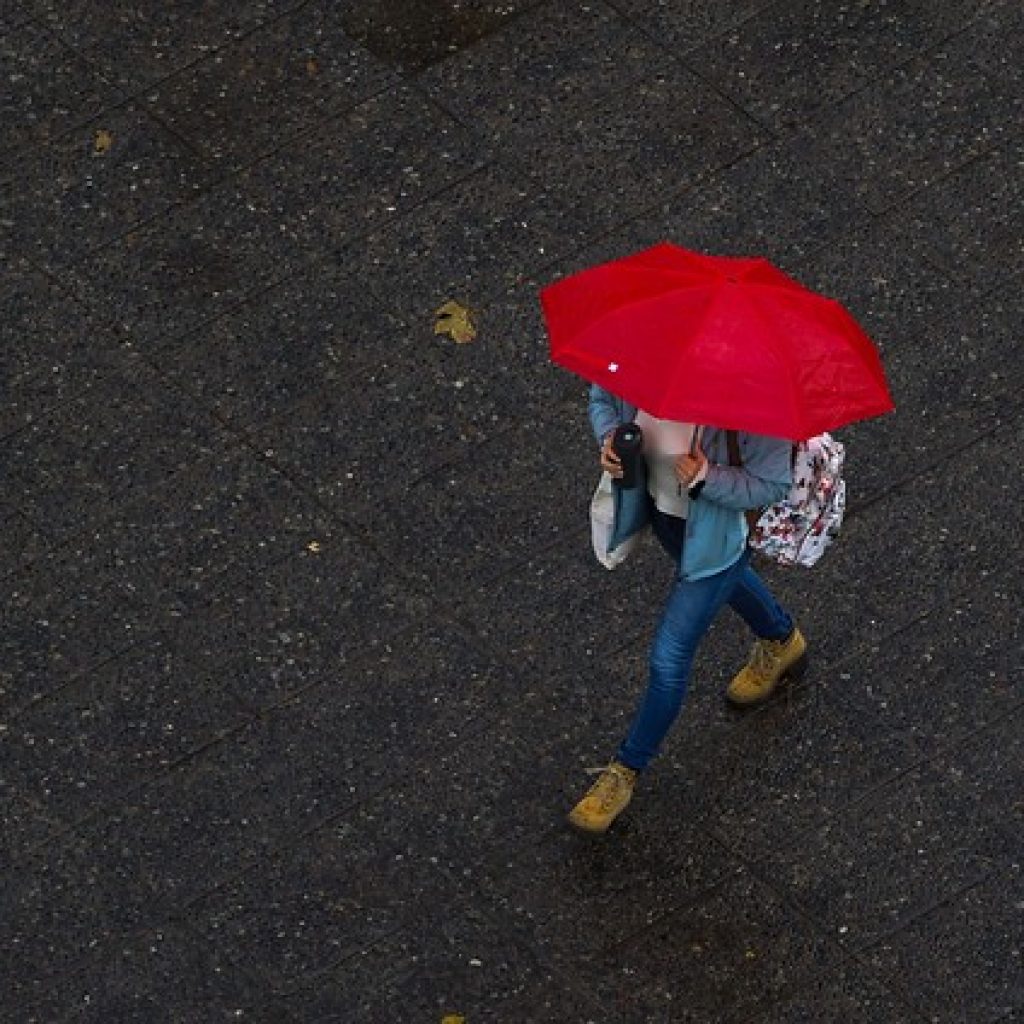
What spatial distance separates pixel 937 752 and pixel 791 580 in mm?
804

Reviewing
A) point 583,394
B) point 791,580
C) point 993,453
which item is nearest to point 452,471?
point 583,394

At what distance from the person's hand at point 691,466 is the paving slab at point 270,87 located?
Result: 337 centimetres

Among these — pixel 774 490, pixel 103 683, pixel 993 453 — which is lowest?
pixel 103 683

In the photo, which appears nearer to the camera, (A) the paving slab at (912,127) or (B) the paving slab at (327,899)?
(B) the paving slab at (327,899)

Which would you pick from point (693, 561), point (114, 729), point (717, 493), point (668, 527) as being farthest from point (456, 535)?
point (717, 493)

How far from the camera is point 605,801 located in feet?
26.1

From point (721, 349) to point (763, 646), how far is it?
1536mm

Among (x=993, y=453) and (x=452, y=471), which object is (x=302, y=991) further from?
(x=993, y=453)

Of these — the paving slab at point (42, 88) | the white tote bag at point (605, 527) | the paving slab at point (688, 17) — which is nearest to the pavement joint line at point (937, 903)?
the white tote bag at point (605, 527)

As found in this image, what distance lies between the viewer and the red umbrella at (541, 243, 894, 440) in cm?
685

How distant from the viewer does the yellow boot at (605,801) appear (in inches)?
313

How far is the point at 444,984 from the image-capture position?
302 inches

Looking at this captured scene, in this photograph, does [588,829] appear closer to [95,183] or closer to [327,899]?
[327,899]

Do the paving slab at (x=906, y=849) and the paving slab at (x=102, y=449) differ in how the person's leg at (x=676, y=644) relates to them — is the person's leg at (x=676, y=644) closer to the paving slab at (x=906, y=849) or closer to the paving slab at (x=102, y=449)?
the paving slab at (x=906, y=849)
